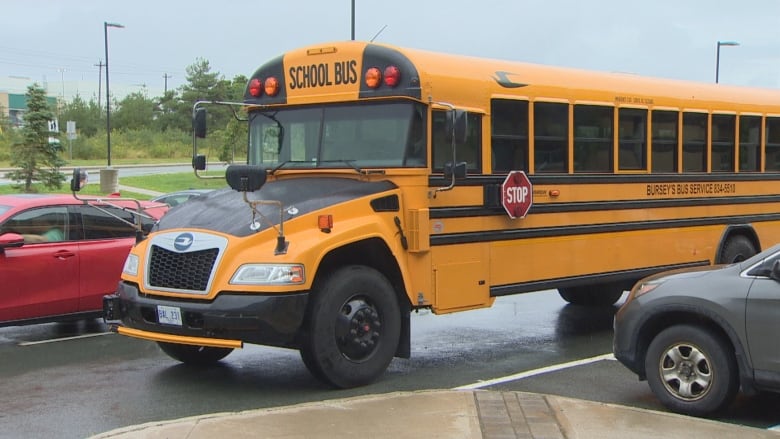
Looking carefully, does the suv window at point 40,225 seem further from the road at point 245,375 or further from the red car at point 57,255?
the road at point 245,375

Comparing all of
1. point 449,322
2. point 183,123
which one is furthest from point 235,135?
point 183,123

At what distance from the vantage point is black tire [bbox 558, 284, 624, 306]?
11672mm

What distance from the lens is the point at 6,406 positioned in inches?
266

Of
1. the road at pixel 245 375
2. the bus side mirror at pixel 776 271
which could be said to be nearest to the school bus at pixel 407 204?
the road at pixel 245 375

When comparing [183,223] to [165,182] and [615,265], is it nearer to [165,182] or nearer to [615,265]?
[615,265]

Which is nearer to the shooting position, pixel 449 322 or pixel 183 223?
pixel 183 223

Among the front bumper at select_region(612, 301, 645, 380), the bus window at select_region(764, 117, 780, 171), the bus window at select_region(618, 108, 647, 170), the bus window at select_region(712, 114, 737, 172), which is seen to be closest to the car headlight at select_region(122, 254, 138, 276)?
the front bumper at select_region(612, 301, 645, 380)

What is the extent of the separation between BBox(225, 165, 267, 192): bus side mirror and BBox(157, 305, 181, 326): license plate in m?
1.07

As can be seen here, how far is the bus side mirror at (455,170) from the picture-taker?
7.80 meters

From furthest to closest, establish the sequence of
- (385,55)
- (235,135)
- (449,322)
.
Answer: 1. (235,135)
2. (449,322)
3. (385,55)

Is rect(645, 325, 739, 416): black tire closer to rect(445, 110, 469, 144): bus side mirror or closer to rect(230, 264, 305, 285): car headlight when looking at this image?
rect(445, 110, 469, 144): bus side mirror

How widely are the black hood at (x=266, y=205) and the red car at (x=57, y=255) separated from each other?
7.22 ft

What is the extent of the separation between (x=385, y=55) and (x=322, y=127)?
35.0 inches

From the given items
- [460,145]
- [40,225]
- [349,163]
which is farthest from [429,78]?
[40,225]
